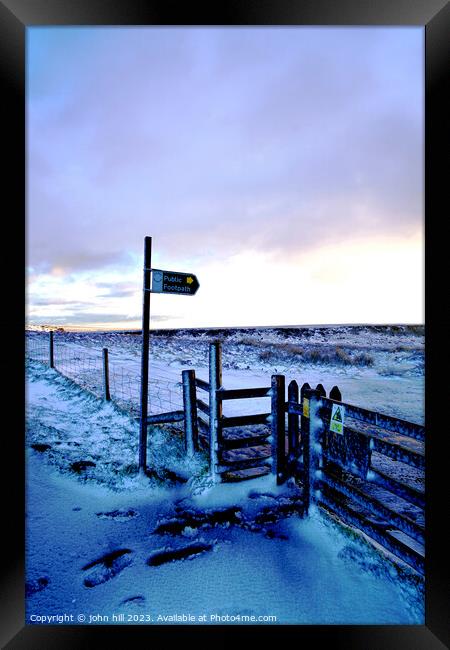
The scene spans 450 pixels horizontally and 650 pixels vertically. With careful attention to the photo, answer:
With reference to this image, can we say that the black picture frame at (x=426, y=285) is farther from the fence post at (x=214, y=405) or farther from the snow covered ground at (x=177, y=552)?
the fence post at (x=214, y=405)

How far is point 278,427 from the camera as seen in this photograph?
416 cm

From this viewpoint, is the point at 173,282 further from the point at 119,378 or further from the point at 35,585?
the point at 119,378

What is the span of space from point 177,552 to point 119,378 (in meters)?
7.39

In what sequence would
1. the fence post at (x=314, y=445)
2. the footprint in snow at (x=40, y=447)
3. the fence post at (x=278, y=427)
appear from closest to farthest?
the fence post at (x=314, y=445) < the fence post at (x=278, y=427) < the footprint in snow at (x=40, y=447)

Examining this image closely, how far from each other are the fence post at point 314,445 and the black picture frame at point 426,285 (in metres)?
1.11

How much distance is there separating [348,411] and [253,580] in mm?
1866

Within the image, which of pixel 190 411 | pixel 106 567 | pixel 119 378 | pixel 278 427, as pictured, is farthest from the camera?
pixel 119 378

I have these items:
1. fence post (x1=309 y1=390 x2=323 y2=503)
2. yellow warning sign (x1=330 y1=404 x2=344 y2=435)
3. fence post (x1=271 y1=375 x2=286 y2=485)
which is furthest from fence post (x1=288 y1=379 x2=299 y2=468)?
yellow warning sign (x1=330 y1=404 x2=344 y2=435)

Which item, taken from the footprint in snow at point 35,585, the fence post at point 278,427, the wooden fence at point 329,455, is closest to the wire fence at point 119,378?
the wooden fence at point 329,455

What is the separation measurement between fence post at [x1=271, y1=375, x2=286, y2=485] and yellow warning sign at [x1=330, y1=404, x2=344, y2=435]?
870mm

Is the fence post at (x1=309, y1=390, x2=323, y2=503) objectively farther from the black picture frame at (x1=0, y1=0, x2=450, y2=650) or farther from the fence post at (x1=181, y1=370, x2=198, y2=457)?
the fence post at (x1=181, y1=370, x2=198, y2=457)

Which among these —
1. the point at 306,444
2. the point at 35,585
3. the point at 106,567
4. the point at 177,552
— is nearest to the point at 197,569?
the point at 177,552

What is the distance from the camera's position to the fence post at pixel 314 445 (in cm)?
359

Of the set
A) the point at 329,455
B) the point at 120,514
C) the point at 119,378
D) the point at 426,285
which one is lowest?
the point at 120,514
